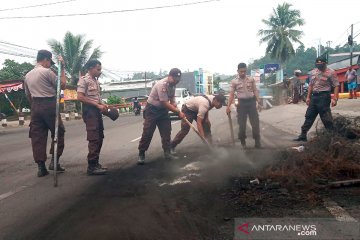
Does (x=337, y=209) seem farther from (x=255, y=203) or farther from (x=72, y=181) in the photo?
(x=72, y=181)

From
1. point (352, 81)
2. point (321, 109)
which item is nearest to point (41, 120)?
point (321, 109)

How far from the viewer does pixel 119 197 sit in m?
4.29

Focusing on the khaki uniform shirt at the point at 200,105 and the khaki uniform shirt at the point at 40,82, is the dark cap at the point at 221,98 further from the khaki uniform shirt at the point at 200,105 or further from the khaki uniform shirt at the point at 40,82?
the khaki uniform shirt at the point at 40,82

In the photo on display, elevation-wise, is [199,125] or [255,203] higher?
[199,125]

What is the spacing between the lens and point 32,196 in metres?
4.59

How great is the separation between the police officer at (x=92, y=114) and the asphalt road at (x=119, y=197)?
26 cm

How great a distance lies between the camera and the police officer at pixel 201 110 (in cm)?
683

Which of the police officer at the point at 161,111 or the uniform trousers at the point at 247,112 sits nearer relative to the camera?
the police officer at the point at 161,111

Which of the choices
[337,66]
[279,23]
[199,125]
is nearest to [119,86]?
[279,23]

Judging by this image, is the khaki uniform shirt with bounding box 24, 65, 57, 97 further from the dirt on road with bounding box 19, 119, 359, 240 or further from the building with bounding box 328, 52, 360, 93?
the building with bounding box 328, 52, 360, 93

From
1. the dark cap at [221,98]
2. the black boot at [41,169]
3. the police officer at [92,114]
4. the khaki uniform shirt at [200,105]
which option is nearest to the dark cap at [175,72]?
the khaki uniform shirt at [200,105]

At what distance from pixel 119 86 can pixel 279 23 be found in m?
29.7

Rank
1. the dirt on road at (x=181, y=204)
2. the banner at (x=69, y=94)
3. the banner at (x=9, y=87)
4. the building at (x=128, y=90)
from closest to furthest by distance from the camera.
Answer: the dirt on road at (x=181, y=204)
the banner at (x=9, y=87)
the banner at (x=69, y=94)
the building at (x=128, y=90)

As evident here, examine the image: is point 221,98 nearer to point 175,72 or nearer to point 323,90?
point 175,72
